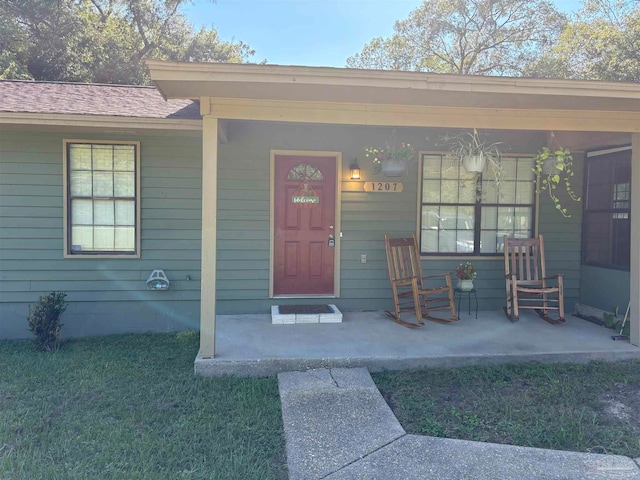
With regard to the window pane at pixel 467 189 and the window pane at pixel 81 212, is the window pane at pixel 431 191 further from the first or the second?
the window pane at pixel 81 212

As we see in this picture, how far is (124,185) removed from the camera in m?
4.96

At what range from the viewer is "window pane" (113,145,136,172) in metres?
4.93

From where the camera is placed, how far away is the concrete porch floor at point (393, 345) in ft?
12.3

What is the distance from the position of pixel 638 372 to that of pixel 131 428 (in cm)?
392

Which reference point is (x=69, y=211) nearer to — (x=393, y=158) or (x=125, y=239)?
(x=125, y=239)

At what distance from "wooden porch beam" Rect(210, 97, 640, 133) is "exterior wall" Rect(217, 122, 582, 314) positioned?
1.39 m

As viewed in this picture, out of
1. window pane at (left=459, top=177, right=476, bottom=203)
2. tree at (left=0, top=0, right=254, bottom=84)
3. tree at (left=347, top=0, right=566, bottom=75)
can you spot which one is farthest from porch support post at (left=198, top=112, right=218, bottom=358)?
tree at (left=347, top=0, right=566, bottom=75)

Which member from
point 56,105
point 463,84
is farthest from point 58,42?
point 463,84

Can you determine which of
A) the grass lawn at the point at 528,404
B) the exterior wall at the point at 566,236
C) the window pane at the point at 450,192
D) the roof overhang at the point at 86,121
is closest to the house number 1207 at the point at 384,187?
the window pane at the point at 450,192

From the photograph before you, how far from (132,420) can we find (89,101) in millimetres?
3537

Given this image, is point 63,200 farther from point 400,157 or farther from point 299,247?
point 400,157

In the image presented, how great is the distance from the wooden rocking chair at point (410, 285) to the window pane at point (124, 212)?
2.80m

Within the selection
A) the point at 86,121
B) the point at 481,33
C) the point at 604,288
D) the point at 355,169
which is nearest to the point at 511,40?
the point at 481,33

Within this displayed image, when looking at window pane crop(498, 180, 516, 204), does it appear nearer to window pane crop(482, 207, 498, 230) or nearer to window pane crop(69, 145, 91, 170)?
window pane crop(482, 207, 498, 230)
